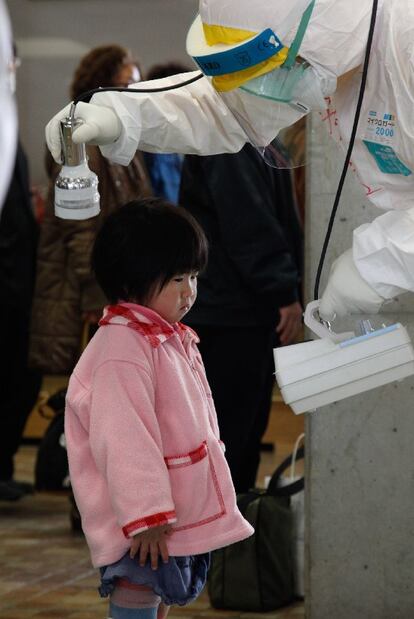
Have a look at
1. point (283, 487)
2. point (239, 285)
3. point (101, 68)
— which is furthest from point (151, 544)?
point (101, 68)

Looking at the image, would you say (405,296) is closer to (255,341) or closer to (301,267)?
(255,341)

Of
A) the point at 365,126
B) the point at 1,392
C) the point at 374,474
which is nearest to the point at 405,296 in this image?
the point at 374,474

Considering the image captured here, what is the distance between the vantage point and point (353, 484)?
3.35 meters

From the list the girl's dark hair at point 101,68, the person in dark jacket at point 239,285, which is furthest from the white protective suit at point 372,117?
the girl's dark hair at point 101,68

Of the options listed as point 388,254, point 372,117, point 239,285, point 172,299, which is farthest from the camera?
point 239,285

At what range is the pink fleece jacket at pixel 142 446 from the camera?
250 centimetres

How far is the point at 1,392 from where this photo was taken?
17.5 feet

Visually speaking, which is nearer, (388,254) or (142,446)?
(388,254)

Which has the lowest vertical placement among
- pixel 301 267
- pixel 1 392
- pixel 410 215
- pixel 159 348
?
pixel 1 392

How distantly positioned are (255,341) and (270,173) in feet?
1.68

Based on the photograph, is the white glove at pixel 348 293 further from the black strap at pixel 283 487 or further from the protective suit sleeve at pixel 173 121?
the black strap at pixel 283 487

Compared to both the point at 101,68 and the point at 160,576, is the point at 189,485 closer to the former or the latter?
the point at 160,576

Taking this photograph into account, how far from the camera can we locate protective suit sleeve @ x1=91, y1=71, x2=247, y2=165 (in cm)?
243

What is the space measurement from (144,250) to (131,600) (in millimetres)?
694
